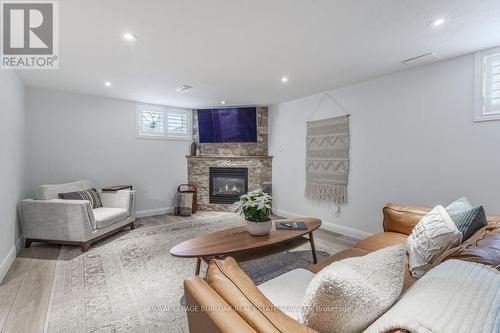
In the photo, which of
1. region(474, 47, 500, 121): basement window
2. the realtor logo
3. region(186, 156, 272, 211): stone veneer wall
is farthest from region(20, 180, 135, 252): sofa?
region(474, 47, 500, 121): basement window

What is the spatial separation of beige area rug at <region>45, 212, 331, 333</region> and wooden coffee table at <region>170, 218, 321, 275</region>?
333 mm

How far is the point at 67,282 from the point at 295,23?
3206mm

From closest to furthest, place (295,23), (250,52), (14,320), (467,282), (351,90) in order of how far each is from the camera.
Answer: (467,282) < (14,320) < (295,23) < (250,52) < (351,90)

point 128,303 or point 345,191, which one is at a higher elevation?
point 345,191

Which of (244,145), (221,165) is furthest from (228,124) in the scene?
(221,165)

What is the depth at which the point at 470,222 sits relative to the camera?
169 centimetres

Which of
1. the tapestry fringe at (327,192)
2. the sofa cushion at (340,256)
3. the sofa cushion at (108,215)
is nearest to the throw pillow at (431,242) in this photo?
the sofa cushion at (340,256)

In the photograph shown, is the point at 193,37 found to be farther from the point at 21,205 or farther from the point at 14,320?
the point at 21,205

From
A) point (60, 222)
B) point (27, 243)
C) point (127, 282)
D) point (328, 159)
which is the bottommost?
point (127, 282)

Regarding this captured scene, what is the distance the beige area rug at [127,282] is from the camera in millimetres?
1758

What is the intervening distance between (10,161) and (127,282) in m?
2.07

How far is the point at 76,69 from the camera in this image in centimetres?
297

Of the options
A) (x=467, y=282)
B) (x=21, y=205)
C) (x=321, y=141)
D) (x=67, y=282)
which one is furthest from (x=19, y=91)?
(x=467, y=282)

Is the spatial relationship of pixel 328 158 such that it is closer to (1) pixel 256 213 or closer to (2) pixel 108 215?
(1) pixel 256 213
